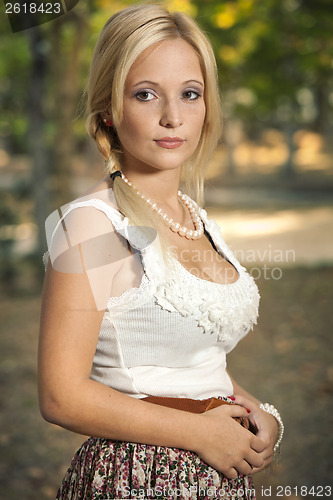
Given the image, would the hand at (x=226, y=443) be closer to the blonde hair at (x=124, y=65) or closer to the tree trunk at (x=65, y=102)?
the blonde hair at (x=124, y=65)

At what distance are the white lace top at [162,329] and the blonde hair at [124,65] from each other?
0.43 feet

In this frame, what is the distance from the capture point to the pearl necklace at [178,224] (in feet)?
6.21

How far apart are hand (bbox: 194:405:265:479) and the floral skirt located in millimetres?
44

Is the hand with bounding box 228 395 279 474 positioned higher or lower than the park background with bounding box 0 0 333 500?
higher

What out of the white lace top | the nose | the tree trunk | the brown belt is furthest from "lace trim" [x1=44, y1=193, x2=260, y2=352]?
the tree trunk

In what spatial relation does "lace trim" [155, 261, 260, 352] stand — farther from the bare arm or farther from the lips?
the lips

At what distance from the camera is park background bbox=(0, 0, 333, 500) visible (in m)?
4.57

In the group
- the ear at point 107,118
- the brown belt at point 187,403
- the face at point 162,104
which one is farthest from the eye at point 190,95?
the brown belt at point 187,403

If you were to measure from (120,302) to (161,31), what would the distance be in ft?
2.56

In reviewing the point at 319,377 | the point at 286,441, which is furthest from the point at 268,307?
the point at 286,441

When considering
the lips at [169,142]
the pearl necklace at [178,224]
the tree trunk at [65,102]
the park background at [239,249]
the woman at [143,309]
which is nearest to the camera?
the woman at [143,309]

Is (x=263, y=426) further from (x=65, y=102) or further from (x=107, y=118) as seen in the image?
(x=65, y=102)

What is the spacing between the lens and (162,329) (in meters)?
1.66

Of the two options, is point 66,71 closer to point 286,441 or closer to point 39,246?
point 39,246
